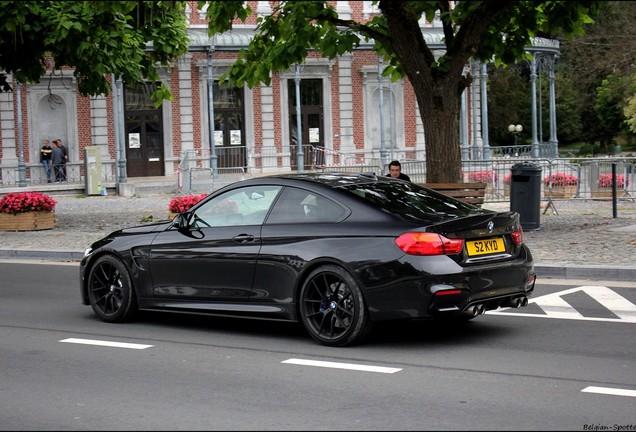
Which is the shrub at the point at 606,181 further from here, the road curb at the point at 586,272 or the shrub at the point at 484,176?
the road curb at the point at 586,272

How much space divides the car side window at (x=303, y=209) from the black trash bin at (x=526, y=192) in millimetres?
9533

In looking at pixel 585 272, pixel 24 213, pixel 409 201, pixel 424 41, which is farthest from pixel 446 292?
pixel 24 213

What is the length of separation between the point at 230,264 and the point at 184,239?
612 millimetres

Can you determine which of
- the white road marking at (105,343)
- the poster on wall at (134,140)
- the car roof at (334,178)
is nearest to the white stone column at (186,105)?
the poster on wall at (134,140)

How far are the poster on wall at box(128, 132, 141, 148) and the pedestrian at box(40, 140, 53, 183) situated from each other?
11.8ft

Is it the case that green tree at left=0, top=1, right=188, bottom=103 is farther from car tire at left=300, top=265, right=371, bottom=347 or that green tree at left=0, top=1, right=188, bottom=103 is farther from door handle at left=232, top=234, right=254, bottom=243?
car tire at left=300, top=265, right=371, bottom=347

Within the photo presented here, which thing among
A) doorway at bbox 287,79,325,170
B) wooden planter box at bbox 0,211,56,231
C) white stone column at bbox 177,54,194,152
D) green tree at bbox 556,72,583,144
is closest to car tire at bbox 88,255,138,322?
wooden planter box at bbox 0,211,56,231

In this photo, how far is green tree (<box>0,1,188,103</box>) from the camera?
21.1 metres

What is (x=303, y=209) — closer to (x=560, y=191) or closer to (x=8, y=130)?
(x=560, y=191)

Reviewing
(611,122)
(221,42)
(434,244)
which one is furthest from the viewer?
(611,122)

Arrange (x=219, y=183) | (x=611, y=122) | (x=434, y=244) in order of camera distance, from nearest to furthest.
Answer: (x=434, y=244) → (x=219, y=183) → (x=611, y=122)

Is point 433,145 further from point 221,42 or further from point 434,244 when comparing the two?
point 221,42

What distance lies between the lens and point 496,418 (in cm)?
645

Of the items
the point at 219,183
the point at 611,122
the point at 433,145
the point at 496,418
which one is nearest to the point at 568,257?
the point at 433,145
